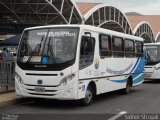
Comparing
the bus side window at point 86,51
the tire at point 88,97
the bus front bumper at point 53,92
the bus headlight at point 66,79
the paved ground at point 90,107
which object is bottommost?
the paved ground at point 90,107

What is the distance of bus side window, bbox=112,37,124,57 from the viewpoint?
15.5 metres

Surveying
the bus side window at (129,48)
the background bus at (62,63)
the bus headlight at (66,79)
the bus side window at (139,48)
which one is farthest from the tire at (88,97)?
the bus side window at (139,48)

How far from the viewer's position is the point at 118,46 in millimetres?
16109

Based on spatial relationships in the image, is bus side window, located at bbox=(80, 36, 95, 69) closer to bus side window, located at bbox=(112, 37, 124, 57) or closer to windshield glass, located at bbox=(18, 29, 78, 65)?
Result: windshield glass, located at bbox=(18, 29, 78, 65)

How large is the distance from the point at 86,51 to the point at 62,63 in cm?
109

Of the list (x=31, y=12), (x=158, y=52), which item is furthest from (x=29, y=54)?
(x=31, y=12)

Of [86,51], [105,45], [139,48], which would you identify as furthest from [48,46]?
[139,48]

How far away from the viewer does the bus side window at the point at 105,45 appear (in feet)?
46.0

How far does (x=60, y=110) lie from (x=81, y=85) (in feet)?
3.36

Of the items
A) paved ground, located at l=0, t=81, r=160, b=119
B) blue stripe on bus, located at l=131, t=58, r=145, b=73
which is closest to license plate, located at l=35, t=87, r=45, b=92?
paved ground, located at l=0, t=81, r=160, b=119

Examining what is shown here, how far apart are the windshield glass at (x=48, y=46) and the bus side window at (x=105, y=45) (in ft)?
5.77

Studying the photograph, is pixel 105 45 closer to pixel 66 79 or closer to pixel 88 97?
pixel 88 97

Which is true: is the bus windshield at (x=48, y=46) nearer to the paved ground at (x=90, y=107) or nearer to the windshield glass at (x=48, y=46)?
the windshield glass at (x=48, y=46)

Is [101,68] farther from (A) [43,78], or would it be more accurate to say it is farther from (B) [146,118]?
(B) [146,118]
